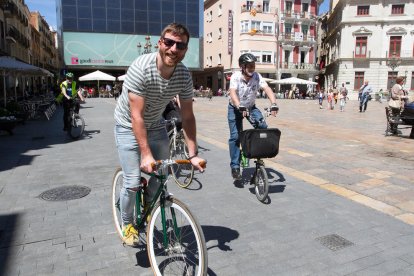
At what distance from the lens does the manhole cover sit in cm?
501

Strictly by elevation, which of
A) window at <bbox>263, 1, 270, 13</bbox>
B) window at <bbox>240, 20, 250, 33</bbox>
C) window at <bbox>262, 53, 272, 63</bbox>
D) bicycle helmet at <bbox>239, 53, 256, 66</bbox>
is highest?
window at <bbox>263, 1, 270, 13</bbox>

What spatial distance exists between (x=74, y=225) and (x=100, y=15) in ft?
155

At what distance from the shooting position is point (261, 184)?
194 inches

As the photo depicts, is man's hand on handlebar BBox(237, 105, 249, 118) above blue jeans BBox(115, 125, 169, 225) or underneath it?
above

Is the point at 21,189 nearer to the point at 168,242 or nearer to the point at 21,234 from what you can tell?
the point at 21,234

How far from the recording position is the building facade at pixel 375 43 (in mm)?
44438

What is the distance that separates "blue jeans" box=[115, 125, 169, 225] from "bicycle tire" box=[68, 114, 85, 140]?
25.1 ft

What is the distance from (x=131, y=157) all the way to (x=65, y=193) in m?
2.66

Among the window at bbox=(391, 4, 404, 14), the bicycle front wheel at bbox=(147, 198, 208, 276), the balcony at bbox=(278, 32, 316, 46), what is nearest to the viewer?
the bicycle front wheel at bbox=(147, 198, 208, 276)

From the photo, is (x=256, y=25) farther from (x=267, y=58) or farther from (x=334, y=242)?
(x=334, y=242)

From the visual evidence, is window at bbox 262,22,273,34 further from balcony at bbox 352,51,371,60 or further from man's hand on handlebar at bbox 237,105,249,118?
man's hand on handlebar at bbox 237,105,249,118

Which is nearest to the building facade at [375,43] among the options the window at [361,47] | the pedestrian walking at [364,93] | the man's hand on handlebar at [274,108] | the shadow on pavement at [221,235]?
the window at [361,47]

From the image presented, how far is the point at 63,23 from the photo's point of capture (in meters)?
45.0

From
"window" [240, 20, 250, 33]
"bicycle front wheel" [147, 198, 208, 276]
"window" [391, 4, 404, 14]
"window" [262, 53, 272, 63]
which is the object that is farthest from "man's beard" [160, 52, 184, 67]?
"window" [391, 4, 404, 14]
